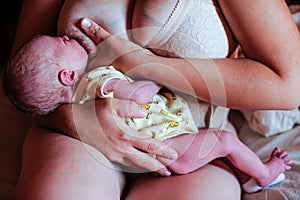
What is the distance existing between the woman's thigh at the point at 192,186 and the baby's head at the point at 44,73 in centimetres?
28

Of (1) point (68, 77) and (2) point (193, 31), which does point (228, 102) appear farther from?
(1) point (68, 77)

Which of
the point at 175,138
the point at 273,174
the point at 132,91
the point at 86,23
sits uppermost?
the point at 86,23

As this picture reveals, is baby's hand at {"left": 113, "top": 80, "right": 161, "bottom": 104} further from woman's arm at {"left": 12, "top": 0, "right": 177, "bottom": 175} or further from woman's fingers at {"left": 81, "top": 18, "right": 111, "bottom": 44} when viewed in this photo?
woman's fingers at {"left": 81, "top": 18, "right": 111, "bottom": 44}

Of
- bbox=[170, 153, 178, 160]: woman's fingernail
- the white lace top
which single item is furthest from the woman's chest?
bbox=[170, 153, 178, 160]: woman's fingernail

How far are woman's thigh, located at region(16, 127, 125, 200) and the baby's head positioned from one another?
100mm

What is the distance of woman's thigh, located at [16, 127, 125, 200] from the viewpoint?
978mm

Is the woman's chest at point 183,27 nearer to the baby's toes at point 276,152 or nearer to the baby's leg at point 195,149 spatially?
the baby's leg at point 195,149

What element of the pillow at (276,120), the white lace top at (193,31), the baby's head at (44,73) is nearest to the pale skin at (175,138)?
the baby's head at (44,73)

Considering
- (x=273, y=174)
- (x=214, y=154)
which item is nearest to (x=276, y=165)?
(x=273, y=174)

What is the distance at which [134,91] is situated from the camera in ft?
3.45

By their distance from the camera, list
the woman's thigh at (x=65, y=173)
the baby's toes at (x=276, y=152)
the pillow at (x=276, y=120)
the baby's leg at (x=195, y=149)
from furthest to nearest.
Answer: the pillow at (x=276, y=120) < the baby's toes at (x=276, y=152) < the baby's leg at (x=195, y=149) < the woman's thigh at (x=65, y=173)

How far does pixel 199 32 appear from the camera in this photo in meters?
1.07

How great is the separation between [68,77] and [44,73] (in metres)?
0.06

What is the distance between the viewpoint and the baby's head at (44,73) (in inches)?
40.9
